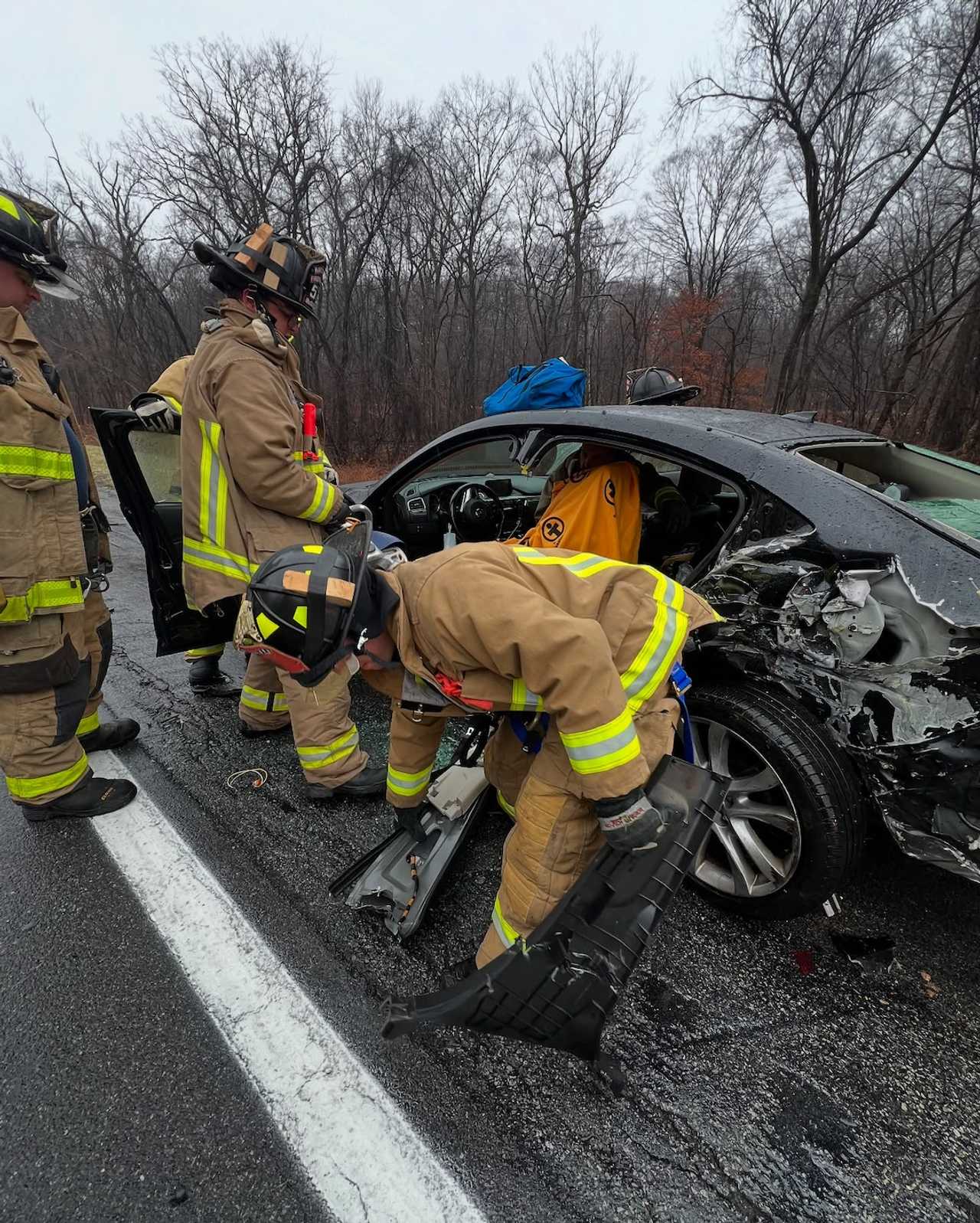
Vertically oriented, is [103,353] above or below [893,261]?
below

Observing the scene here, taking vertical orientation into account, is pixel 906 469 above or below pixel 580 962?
above

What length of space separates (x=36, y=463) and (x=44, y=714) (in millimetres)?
939

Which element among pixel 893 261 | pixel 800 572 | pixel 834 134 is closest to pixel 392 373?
pixel 834 134

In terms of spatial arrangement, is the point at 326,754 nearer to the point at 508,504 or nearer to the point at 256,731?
the point at 256,731

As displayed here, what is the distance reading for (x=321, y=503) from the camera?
8.11 ft

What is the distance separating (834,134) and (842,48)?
5.43 ft

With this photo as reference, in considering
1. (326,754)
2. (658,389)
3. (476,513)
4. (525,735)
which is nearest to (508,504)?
(476,513)

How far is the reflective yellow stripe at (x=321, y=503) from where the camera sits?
2.45m

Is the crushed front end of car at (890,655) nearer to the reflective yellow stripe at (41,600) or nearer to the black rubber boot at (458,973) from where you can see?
the black rubber boot at (458,973)

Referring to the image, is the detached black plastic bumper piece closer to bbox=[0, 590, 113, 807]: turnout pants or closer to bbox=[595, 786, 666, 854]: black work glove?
bbox=[595, 786, 666, 854]: black work glove

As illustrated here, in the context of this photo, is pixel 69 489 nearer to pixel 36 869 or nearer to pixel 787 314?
pixel 36 869

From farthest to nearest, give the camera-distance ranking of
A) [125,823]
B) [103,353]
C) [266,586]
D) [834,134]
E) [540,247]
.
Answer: [103,353], [540,247], [834,134], [125,823], [266,586]

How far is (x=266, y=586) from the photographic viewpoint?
1.35m

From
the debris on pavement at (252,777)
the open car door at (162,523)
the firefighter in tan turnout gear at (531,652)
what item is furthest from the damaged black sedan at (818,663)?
the open car door at (162,523)
